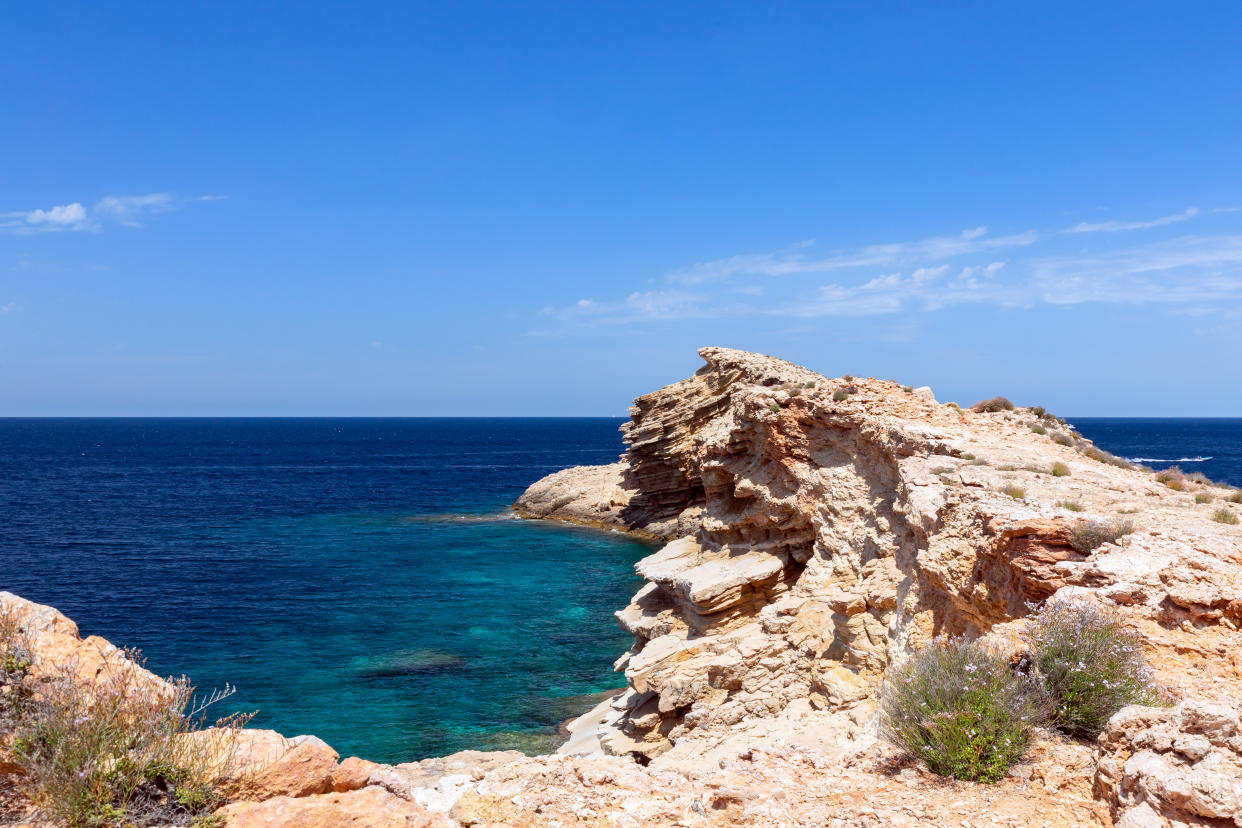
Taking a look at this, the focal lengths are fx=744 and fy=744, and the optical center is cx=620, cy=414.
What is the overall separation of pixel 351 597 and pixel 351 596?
20cm

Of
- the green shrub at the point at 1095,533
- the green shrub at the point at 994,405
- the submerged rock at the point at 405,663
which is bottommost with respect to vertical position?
the submerged rock at the point at 405,663

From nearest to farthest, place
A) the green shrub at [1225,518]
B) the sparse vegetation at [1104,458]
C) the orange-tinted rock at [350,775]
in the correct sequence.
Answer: the orange-tinted rock at [350,775] → the green shrub at [1225,518] → the sparse vegetation at [1104,458]

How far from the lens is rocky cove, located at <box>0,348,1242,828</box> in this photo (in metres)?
6.01

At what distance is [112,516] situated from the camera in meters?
60.2

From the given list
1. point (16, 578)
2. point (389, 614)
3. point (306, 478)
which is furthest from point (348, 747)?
point (306, 478)

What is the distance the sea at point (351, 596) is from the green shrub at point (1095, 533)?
15.4m

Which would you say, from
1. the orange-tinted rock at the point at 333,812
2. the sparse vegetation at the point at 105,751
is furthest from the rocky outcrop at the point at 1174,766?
the sparse vegetation at the point at 105,751

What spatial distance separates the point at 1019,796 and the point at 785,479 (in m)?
14.1

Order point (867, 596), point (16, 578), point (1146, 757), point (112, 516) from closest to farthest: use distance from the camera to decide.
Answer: point (1146, 757), point (867, 596), point (16, 578), point (112, 516)

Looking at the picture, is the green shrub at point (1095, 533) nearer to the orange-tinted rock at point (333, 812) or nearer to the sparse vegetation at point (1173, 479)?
the sparse vegetation at point (1173, 479)

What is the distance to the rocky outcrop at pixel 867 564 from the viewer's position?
9.62 m

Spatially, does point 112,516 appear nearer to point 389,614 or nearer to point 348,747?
point 389,614

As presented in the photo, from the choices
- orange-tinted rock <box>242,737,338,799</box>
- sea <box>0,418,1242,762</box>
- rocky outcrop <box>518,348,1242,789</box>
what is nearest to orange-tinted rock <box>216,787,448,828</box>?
orange-tinted rock <box>242,737,338,799</box>

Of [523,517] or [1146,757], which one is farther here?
[523,517]
